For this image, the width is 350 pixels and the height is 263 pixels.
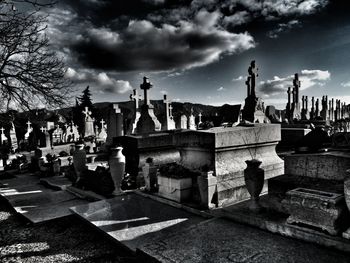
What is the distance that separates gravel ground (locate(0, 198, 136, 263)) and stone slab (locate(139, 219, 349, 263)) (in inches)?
27.5

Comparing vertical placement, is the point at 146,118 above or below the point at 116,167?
above

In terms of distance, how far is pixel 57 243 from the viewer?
391 cm

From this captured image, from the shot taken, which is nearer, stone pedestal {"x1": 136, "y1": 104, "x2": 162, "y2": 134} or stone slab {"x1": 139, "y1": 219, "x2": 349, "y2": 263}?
stone slab {"x1": 139, "y1": 219, "x2": 349, "y2": 263}

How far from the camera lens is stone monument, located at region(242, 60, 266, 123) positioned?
16547 millimetres

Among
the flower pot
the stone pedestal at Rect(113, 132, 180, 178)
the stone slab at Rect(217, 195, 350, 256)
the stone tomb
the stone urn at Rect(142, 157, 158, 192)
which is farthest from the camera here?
the stone pedestal at Rect(113, 132, 180, 178)

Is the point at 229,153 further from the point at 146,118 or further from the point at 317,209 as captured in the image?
the point at 146,118

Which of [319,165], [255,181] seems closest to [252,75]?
[319,165]

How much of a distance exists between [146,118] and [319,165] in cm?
1041

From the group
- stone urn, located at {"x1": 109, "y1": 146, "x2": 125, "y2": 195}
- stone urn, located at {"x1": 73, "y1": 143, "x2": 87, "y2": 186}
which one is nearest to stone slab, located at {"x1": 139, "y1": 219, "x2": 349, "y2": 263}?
stone urn, located at {"x1": 109, "y1": 146, "x2": 125, "y2": 195}

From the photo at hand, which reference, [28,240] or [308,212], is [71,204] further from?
[308,212]

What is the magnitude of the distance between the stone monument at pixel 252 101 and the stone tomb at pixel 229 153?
1095 cm

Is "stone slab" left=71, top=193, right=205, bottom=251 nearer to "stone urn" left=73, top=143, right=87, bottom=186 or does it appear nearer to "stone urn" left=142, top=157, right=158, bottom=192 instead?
"stone urn" left=142, top=157, right=158, bottom=192

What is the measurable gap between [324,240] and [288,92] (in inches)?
1083

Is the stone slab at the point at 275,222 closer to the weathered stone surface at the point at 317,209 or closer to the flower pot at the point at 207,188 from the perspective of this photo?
the weathered stone surface at the point at 317,209
